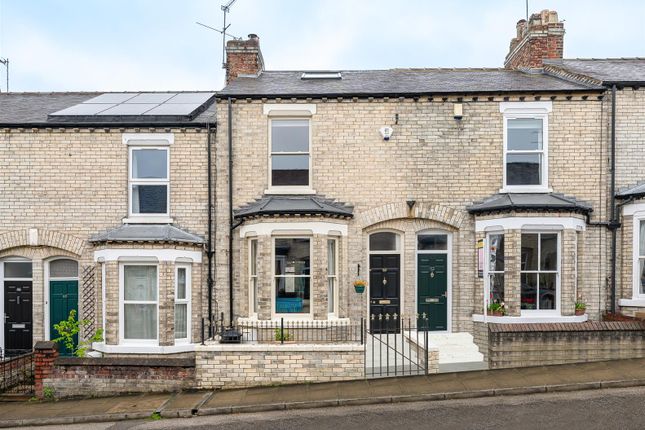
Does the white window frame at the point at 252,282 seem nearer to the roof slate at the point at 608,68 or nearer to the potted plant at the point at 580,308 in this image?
the potted plant at the point at 580,308

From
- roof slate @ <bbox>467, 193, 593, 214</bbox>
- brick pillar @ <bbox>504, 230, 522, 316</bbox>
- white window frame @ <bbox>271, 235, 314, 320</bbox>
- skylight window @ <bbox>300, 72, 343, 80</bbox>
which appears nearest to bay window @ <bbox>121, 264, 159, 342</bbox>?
white window frame @ <bbox>271, 235, 314, 320</bbox>

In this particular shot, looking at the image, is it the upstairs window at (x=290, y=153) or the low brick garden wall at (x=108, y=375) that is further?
the upstairs window at (x=290, y=153)

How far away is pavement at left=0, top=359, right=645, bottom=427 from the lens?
9383mm

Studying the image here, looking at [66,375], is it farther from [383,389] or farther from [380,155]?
[380,155]

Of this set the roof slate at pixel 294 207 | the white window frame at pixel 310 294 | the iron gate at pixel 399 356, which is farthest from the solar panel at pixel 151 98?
the iron gate at pixel 399 356

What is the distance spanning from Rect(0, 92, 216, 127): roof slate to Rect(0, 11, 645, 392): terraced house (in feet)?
0.42

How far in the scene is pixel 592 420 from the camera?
7977 millimetres

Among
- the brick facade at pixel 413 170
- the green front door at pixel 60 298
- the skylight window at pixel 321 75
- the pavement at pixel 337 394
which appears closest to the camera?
the pavement at pixel 337 394

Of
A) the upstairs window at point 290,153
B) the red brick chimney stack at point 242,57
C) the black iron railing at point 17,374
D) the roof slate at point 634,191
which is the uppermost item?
the red brick chimney stack at point 242,57

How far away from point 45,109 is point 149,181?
4369 mm

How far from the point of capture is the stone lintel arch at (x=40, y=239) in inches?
538

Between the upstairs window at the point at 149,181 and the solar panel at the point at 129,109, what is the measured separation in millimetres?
1127

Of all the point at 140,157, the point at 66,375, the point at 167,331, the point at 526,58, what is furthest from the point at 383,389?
the point at 526,58

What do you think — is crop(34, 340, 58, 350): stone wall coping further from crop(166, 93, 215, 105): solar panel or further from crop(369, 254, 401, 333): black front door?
crop(166, 93, 215, 105): solar panel
